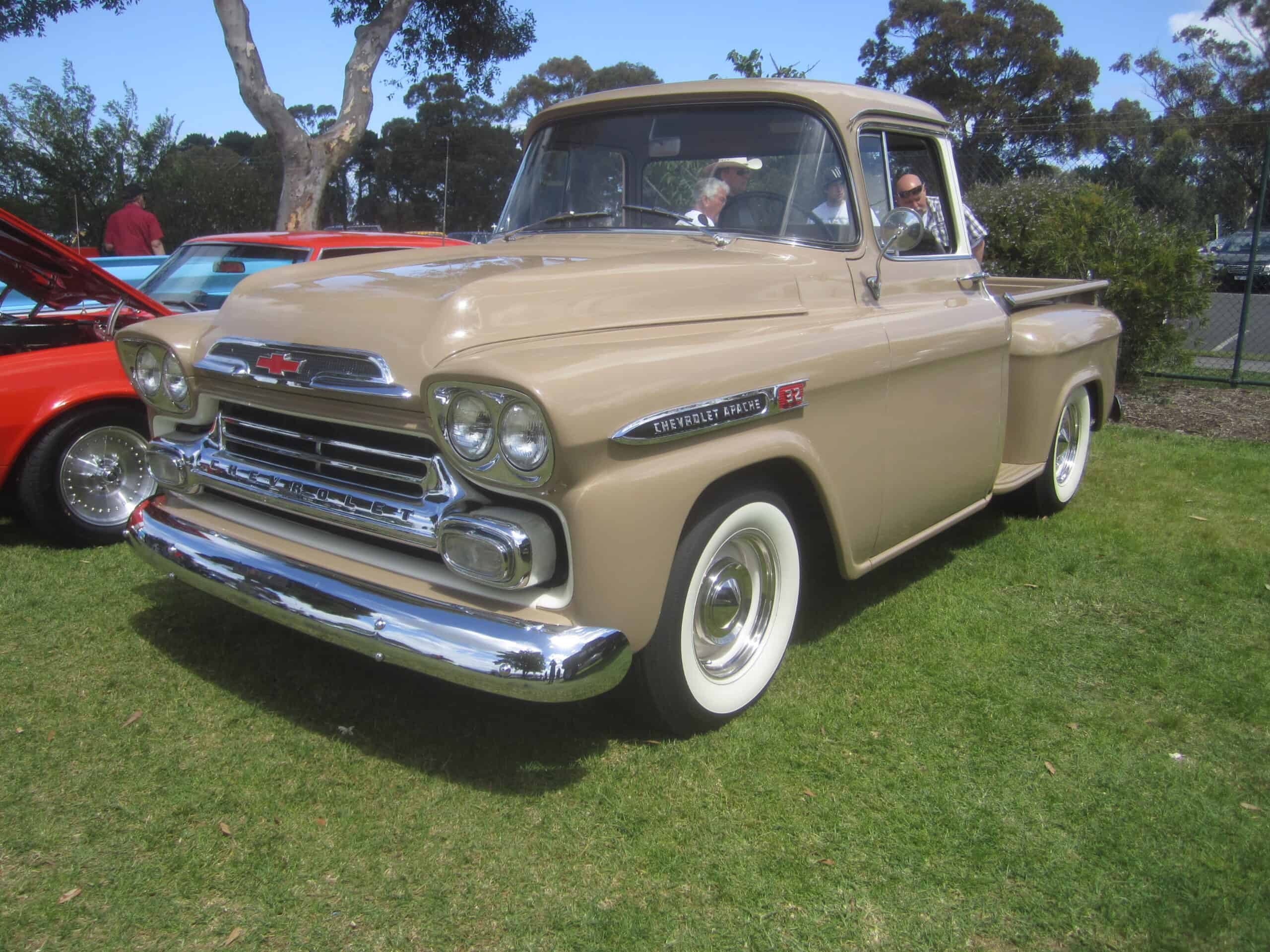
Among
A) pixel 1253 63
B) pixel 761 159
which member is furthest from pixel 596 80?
pixel 761 159

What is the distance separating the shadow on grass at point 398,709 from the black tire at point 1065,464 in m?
2.82

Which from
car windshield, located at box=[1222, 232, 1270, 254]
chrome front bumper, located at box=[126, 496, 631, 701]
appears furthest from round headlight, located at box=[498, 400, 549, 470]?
car windshield, located at box=[1222, 232, 1270, 254]

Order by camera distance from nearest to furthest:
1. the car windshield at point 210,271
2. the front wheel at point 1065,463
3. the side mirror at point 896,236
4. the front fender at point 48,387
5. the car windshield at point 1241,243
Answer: the side mirror at point 896,236
the front fender at point 48,387
the front wheel at point 1065,463
the car windshield at point 210,271
the car windshield at point 1241,243

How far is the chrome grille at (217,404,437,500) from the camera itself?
8.24 feet

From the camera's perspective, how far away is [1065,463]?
17.1 feet

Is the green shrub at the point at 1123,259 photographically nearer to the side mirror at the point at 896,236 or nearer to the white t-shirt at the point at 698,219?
the side mirror at the point at 896,236

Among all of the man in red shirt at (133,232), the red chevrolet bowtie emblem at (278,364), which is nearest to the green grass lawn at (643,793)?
the red chevrolet bowtie emblem at (278,364)

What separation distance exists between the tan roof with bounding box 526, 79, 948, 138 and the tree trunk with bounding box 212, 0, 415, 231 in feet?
28.5

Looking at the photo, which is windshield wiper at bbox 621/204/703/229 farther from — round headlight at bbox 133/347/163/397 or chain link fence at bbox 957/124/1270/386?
chain link fence at bbox 957/124/1270/386

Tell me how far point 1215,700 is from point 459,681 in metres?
2.39

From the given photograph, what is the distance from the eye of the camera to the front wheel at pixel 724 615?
2.62 meters

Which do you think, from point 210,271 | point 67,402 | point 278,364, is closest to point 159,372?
point 278,364

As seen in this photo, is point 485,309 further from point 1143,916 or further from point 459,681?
point 1143,916

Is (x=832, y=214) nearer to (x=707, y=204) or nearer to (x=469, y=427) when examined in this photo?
(x=707, y=204)
